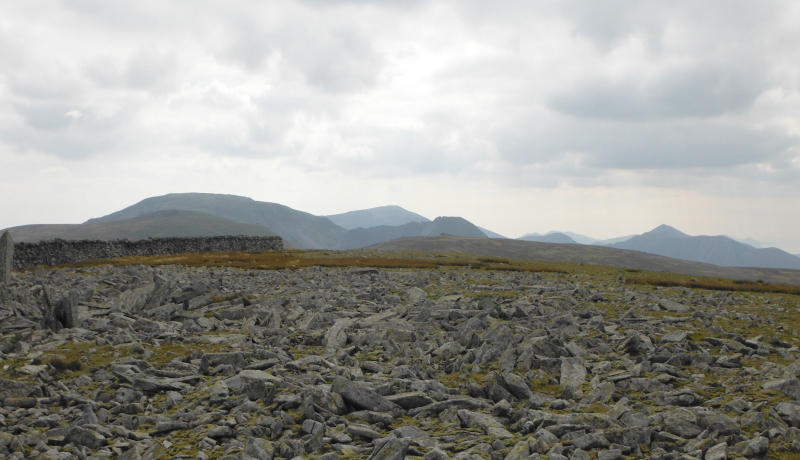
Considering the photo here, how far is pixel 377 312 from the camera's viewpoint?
1933 cm

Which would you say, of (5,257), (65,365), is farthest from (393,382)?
(5,257)

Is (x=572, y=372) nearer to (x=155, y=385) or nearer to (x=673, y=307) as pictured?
(x=155, y=385)

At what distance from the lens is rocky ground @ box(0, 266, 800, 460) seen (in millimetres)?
7789

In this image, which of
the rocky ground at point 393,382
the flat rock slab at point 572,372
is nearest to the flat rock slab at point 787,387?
the rocky ground at point 393,382

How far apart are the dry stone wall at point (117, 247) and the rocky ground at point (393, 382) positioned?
3896 cm

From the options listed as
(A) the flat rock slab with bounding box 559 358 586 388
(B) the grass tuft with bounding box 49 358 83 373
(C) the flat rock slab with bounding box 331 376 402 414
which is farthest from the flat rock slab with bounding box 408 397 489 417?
(B) the grass tuft with bounding box 49 358 83 373

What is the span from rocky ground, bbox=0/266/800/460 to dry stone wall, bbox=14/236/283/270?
128 feet

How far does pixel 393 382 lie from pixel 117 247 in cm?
6505

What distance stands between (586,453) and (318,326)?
1137cm

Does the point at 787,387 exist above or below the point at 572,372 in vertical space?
above

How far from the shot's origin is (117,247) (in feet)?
210

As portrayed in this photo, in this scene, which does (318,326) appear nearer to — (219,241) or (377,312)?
(377,312)

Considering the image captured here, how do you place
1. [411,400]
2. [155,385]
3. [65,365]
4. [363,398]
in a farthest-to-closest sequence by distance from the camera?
[65,365], [155,385], [411,400], [363,398]

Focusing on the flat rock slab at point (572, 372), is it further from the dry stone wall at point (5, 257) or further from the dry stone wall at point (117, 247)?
the dry stone wall at point (117, 247)
